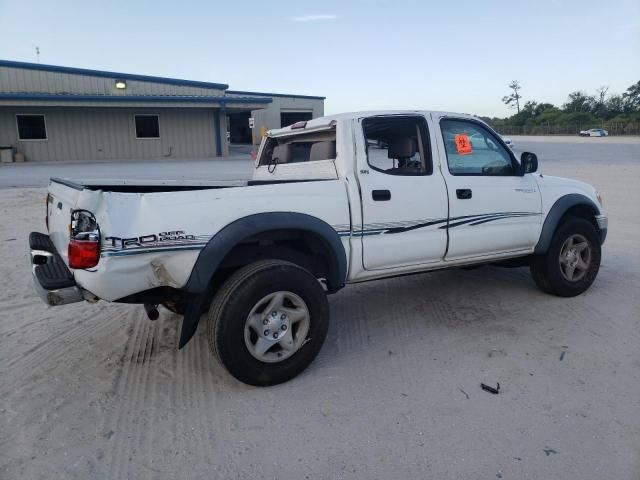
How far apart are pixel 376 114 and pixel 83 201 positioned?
224cm

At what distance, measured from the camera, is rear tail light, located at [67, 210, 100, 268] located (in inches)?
108

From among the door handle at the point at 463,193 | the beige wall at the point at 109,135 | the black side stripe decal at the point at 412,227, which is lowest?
the black side stripe decal at the point at 412,227

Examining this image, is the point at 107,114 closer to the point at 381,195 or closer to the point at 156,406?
the point at 381,195

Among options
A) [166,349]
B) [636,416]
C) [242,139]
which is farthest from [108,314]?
[242,139]

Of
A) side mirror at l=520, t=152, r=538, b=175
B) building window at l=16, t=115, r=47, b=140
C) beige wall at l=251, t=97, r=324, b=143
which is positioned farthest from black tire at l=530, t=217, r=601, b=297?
beige wall at l=251, t=97, r=324, b=143

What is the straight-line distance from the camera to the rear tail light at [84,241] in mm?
2752

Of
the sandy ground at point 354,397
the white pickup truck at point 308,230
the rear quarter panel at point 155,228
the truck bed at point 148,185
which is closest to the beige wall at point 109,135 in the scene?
the sandy ground at point 354,397

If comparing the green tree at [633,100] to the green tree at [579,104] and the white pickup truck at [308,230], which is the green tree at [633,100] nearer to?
the green tree at [579,104]

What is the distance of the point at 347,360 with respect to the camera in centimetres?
366

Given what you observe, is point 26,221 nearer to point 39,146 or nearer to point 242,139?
point 39,146

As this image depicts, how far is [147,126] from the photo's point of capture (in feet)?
81.3

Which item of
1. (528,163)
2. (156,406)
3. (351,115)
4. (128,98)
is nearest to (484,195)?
(528,163)

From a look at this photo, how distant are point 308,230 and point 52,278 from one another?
1.67 metres

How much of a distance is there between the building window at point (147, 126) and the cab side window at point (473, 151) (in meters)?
23.1
